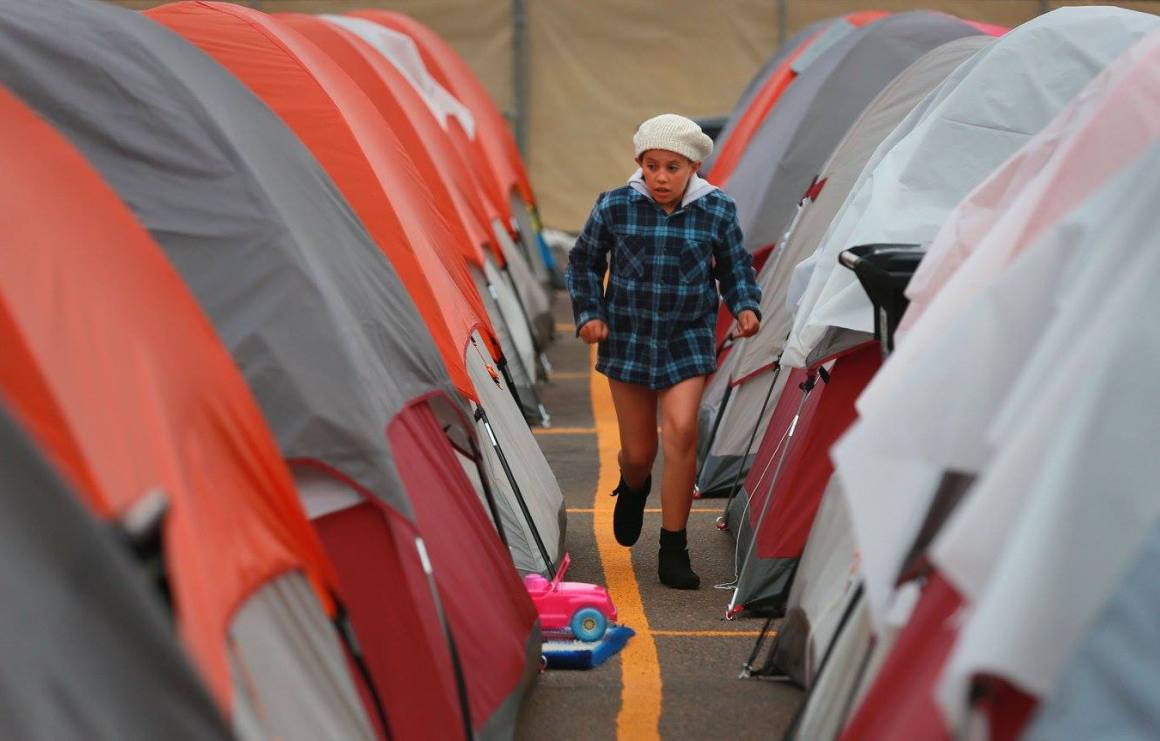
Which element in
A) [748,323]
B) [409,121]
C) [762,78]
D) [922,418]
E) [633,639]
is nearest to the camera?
[922,418]

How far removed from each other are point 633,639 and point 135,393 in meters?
3.10

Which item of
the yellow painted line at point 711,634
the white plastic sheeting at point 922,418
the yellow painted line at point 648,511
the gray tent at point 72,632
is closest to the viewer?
the gray tent at point 72,632

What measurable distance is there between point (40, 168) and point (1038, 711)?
2.30 metres

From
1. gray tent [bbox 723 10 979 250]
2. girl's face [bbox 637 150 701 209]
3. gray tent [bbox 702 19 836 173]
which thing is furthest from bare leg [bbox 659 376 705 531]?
gray tent [bbox 702 19 836 173]

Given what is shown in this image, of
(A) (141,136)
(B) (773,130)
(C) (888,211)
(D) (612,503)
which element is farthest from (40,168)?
(B) (773,130)

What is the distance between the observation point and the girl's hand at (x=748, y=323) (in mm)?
6672

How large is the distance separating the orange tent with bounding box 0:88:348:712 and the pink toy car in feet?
6.50

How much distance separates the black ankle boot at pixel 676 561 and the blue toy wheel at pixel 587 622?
0.86 meters

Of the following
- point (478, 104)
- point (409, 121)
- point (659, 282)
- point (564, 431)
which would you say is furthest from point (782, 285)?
point (478, 104)

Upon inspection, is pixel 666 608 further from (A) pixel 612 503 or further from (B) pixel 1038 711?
(B) pixel 1038 711

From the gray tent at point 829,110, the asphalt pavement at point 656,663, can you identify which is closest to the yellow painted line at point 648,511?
the asphalt pavement at point 656,663

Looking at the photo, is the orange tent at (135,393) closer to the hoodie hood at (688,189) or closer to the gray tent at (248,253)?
the gray tent at (248,253)

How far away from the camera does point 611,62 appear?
21.3 m

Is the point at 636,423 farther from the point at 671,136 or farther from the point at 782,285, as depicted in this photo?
the point at 782,285
